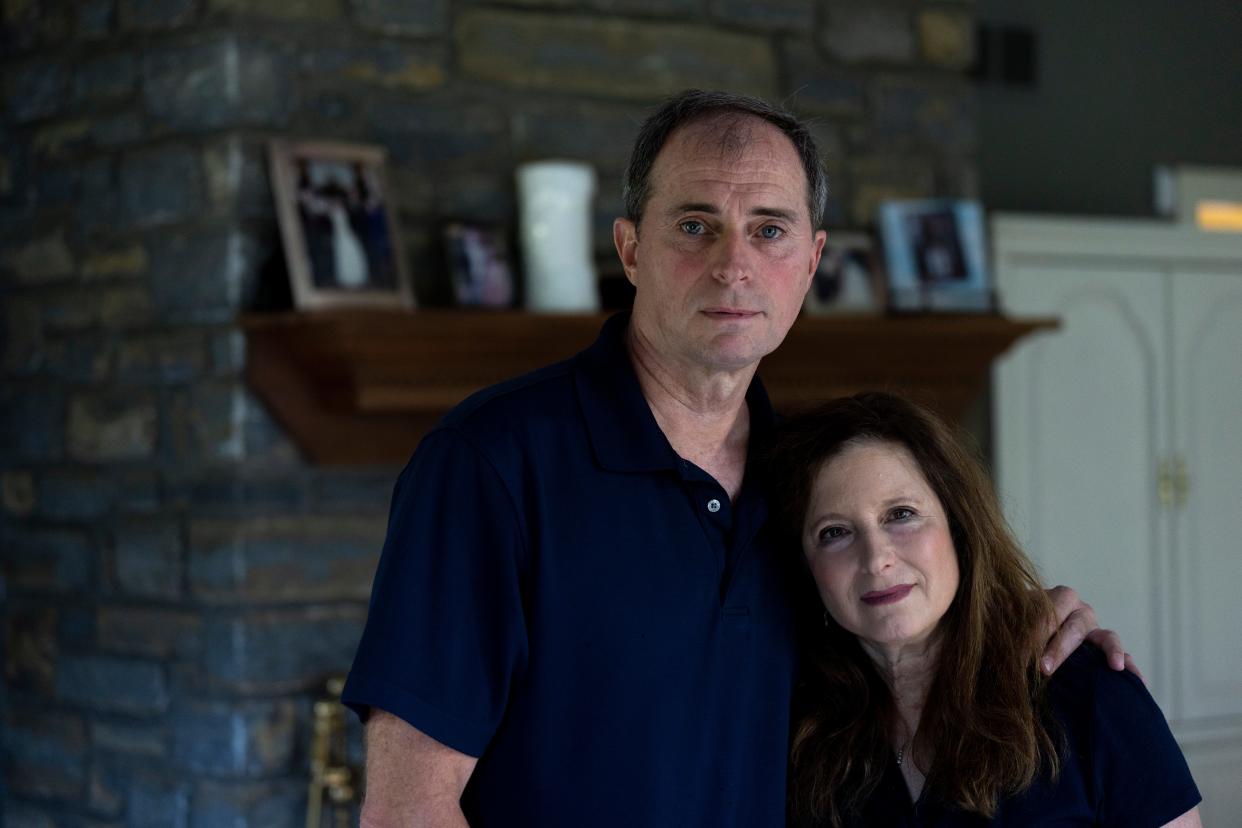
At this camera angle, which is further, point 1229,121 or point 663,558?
point 1229,121

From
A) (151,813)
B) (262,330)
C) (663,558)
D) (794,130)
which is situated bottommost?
(151,813)

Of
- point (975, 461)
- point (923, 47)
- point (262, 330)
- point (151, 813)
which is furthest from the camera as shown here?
point (923, 47)

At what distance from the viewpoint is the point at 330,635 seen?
3281 millimetres

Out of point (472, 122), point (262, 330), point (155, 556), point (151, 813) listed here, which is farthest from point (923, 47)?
point (151, 813)

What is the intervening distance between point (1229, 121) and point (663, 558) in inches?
154

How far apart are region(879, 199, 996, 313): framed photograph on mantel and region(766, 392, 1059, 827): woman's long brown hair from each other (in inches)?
77.3

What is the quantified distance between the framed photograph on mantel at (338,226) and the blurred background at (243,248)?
0.23 feet

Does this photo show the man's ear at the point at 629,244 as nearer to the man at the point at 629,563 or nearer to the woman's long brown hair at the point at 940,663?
the man at the point at 629,563

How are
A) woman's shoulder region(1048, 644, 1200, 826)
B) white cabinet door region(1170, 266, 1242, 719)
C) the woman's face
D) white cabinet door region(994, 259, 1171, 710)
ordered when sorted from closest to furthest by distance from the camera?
woman's shoulder region(1048, 644, 1200, 826), the woman's face, white cabinet door region(994, 259, 1171, 710), white cabinet door region(1170, 266, 1242, 719)

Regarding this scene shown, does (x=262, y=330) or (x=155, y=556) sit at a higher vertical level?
(x=262, y=330)

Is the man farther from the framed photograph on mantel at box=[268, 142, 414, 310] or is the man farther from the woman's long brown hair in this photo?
the framed photograph on mantel at box=[268, 142, 414, 310]

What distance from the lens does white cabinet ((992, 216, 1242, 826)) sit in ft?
15.2

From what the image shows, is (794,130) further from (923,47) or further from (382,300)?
(923,47)

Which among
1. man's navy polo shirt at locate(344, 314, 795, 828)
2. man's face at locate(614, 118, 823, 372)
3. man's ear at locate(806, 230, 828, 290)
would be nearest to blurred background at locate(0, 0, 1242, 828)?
man's ear at locate(806, 230, 828, 290)
